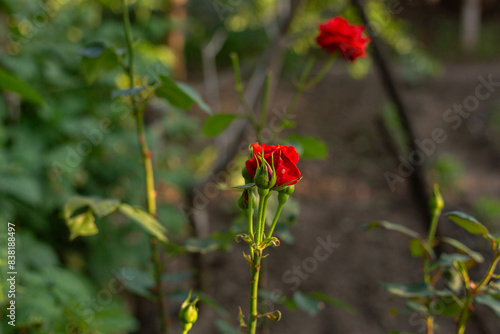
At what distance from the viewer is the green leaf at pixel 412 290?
0.62 metres

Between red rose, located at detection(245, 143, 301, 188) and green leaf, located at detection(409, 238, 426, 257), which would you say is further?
green leaf, located at detection(409, 238, 426, 257)

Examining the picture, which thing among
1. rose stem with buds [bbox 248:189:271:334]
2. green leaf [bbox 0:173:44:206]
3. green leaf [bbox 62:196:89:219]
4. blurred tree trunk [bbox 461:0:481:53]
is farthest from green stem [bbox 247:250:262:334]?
blurred tree trunk [bbox 461:0:481:53]

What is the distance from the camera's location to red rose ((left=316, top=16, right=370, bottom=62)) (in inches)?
32.3

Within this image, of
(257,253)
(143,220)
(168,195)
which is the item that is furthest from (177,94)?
(168,195)

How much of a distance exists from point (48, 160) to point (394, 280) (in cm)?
177

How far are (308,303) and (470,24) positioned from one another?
29.5 feet

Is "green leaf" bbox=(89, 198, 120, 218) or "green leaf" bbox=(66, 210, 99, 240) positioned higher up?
"green leaf" bbox=(89, 198, 120, 218)

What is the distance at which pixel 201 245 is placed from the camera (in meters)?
0.79

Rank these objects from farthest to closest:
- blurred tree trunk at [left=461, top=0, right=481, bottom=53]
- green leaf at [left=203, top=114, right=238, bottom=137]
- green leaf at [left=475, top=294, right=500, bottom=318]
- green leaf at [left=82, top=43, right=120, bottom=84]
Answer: blurred tree trunk at [left=461, top=0, right=481, bottom=53], green leaf at [left=203, top=114, right=238, bottom=137], green leaf at [left=82, top=43, right=120, bottom=84], green leaf at [left=475, top=294, right=500, bottom=318]

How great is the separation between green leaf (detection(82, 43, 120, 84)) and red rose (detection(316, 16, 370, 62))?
1.32 ft

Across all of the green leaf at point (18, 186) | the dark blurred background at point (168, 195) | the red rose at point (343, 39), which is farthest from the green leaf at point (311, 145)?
the green leaf at point (18, 186)

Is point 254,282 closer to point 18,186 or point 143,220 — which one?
point 143,220

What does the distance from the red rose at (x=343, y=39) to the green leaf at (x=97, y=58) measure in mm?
Result: 402

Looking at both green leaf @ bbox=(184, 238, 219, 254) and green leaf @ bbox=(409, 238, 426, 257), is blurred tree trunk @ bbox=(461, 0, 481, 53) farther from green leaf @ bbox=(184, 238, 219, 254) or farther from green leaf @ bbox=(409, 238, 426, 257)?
green leaf @ bbox=(184, 238, 219, 254)
